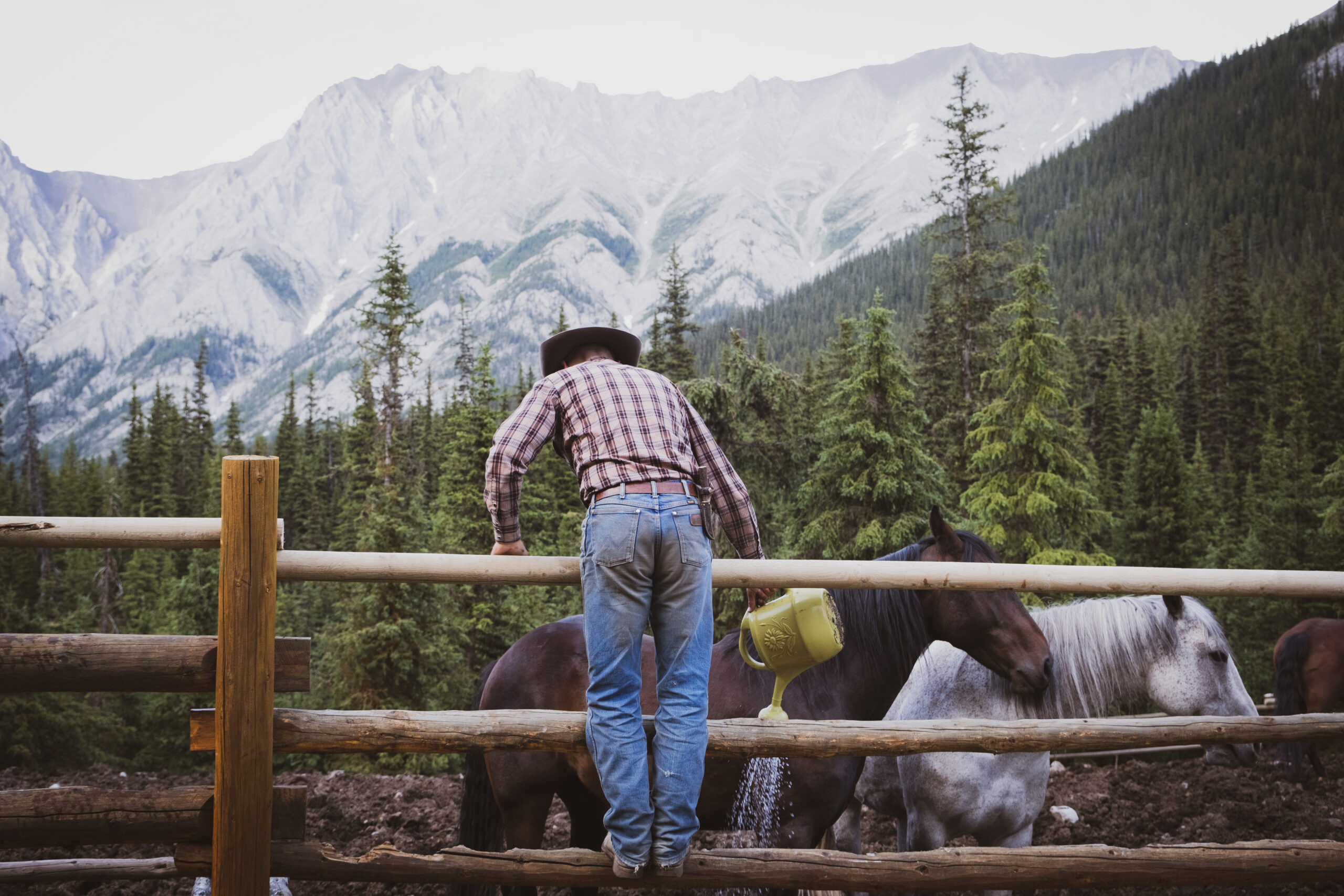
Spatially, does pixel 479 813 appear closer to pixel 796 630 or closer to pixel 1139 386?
pixel 796 630

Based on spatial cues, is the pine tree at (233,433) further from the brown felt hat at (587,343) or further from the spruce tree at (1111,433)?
the brown felt hat at (587,343)

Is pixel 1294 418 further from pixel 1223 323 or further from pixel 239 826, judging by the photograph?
pixel 239 826

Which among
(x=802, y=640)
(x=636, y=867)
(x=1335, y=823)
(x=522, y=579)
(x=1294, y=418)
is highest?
(x=1294, y=418)

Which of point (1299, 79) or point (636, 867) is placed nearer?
point (636, 867)

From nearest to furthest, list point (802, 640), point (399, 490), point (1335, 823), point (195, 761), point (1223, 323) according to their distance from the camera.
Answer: point (802, 640) < point (1335, 823) < point (399, 490) < point (195, 761) < point (1223, 323)

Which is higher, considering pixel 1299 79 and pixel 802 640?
pixel 1299 79

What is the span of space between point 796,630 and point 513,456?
1413mm

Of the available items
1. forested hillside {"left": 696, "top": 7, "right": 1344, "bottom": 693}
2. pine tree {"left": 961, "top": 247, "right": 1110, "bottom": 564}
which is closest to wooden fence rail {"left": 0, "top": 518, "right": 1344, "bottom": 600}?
pine tree {"left": 961, "top": 247, "right": 1110, "bottom": 564}

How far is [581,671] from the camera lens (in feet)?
15.4

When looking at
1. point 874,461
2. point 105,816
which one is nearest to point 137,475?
point 874,461

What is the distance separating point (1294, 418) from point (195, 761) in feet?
185

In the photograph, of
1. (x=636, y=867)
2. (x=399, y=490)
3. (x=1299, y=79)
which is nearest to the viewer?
(x=636, y=867)

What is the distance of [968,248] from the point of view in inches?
1084

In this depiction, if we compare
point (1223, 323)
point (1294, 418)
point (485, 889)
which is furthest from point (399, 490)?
point (1223, 323)
